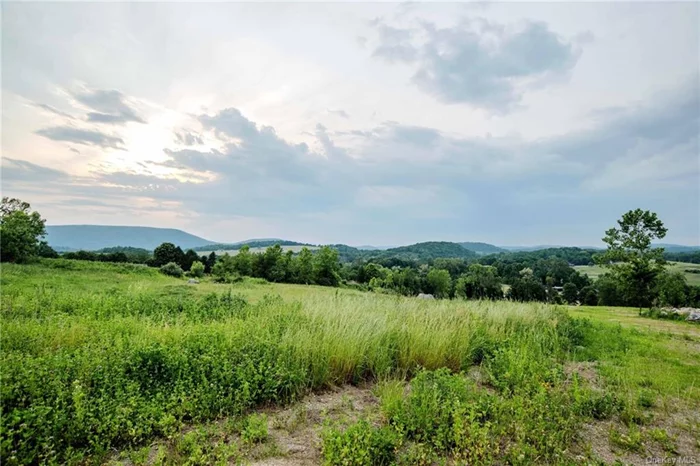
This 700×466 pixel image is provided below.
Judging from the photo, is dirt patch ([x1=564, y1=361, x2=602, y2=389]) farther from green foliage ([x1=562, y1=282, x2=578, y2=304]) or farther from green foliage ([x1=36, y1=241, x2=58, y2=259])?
green foliage ([x1=562, y1=282, x2=578, y2=304])

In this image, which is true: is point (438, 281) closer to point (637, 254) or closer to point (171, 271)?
point (637, 254)

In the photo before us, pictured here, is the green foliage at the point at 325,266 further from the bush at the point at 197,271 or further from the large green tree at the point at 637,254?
the large green tree at the point at 637,254

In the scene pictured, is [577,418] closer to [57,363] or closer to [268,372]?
[268,372]

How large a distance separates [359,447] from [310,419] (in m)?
1.12

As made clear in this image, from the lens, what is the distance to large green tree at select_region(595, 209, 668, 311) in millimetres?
21672

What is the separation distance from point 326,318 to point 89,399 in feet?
12.0

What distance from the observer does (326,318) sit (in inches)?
256

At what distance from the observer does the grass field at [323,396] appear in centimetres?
321

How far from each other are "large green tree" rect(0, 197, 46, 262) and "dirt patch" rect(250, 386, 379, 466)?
1024 inches

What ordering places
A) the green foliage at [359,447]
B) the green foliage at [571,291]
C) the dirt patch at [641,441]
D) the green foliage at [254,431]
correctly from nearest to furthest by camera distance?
the green foliage at [359,447] < the green foliage at [254,431] < the dirt patch at [641,441] < the green foliage at [571,291]

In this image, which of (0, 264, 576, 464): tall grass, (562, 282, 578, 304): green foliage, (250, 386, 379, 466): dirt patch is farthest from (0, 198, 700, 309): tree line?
(250, 386, 379, 466): dirt patch

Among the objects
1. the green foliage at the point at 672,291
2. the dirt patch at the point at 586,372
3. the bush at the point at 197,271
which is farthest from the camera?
the bush at the point at 197,271

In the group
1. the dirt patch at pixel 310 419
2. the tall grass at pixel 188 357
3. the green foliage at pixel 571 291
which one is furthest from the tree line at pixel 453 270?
the dirt patch at pixel 310 419

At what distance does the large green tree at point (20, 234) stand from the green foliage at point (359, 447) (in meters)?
27.1
